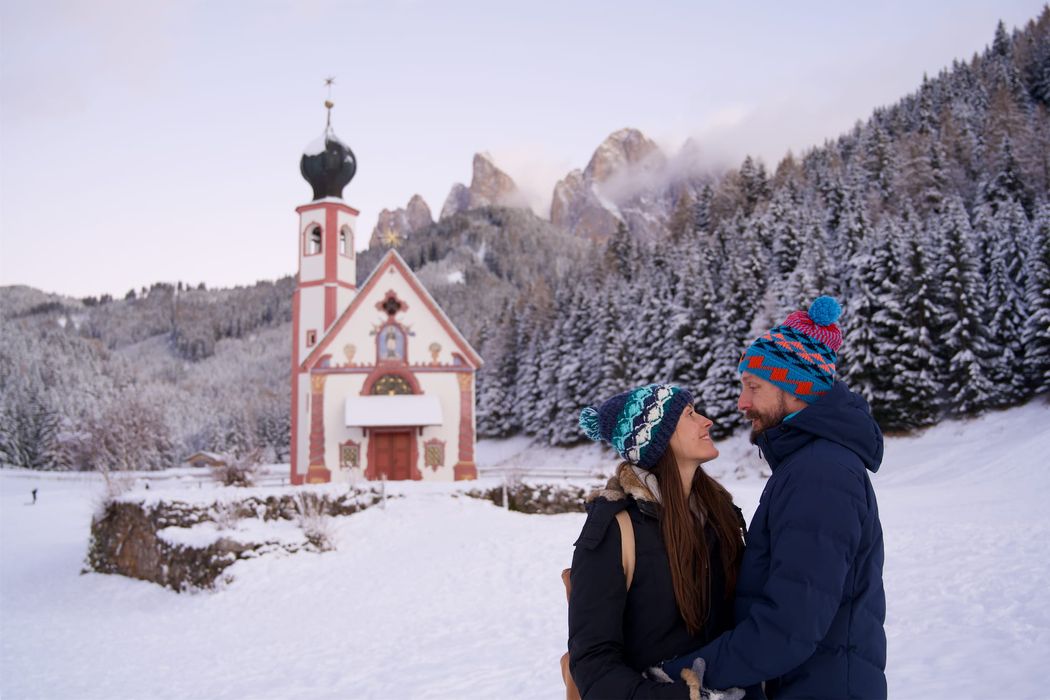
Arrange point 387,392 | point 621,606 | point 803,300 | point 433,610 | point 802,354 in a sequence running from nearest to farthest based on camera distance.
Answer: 1. point 621,606
2. point 802,354
3. point 433,610
4. point 387,392
5. point 803,300

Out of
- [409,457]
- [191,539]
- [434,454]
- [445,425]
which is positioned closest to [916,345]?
[445,425]

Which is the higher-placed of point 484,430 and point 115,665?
point 484,430

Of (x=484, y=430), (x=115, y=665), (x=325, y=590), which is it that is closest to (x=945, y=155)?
(x=484, y=430)

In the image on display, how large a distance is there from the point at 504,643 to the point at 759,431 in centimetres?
782

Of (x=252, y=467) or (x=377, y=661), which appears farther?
(x=252, y=467)

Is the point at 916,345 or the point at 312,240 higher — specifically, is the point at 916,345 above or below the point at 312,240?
below

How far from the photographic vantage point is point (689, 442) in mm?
2805

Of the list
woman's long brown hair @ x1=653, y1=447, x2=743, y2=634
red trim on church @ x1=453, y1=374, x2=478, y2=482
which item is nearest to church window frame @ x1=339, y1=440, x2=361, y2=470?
red trim on church @ x1=453, y1=374, x2=478, y2=482

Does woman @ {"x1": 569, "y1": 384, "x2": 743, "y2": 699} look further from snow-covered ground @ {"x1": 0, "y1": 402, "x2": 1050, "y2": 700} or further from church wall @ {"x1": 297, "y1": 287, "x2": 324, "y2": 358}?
church wall @ {"x1": 297, "y1": 287, "x2": 324, "y2": 358}

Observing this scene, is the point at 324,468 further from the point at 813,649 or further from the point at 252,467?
the point at 813,649

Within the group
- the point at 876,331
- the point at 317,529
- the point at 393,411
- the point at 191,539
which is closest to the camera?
the point at 191,539

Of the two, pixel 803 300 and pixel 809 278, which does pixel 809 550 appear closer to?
pixel 803 300

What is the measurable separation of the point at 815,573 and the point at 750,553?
14.1 inches

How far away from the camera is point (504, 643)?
9.80m
